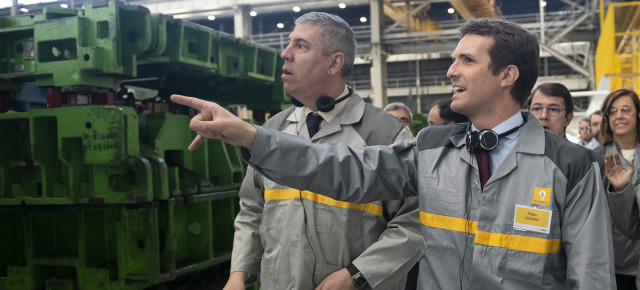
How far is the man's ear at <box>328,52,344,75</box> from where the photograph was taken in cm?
257

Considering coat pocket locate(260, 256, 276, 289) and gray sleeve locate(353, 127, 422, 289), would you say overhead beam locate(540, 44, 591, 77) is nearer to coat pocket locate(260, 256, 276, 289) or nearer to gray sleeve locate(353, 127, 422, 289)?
gray sleeve locate(353, 127, 422, 289)

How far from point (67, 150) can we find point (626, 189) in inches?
132

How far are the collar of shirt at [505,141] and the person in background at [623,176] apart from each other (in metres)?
1.21

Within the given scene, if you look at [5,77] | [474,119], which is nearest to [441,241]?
[474,119]

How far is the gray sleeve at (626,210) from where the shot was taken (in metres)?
2.91

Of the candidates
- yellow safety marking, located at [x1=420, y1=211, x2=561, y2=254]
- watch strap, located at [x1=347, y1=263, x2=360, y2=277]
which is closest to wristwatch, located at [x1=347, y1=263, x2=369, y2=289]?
watch strap, located at [x1=347, y1=263, x2=360, y2=277]

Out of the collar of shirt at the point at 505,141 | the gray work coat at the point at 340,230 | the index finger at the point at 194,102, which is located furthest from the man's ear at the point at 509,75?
the index finger at the point at 194,102

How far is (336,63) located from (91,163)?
2031 millimetres

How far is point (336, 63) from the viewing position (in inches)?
102

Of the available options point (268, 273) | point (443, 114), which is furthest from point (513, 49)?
point (443, 114)

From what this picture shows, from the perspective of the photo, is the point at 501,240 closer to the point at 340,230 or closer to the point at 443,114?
the point at 340,230

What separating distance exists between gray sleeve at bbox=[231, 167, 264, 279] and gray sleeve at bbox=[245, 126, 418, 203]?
717 mm

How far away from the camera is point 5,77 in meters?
4.11

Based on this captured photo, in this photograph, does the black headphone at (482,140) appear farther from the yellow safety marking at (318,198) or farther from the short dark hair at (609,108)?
the short dark hair at (609,108)
